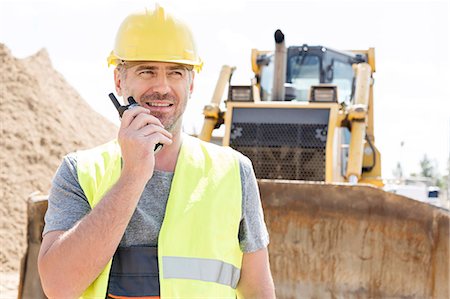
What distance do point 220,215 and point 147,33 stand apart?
54 centimetres

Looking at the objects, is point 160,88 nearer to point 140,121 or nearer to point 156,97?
point 156,97

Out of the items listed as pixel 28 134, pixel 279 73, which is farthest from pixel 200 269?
pixel 28 134

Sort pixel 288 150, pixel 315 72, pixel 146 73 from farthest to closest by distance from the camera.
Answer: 1. pixel 315 72
2. pixel 288 150
3. pixel 146 73

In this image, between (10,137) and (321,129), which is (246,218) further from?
(10,137)

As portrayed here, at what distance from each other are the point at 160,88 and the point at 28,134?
1102cm

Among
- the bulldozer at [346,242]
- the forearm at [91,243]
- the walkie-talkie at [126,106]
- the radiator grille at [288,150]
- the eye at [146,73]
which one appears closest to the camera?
the forearm at [91,243]

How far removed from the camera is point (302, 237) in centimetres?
439

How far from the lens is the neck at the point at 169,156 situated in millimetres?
1843

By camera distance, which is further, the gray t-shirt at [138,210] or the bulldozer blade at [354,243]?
the bulldozer blade at [354,243]

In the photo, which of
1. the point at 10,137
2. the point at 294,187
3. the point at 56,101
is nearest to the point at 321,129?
the point at 294,187

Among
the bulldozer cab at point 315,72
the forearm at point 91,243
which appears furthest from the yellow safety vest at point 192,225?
the bulldozer cab at point 315,72

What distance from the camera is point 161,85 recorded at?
1766 millimetres

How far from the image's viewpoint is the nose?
176 centimetres

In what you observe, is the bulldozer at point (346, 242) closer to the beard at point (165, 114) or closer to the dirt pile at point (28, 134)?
the beard at point (165, 114)
